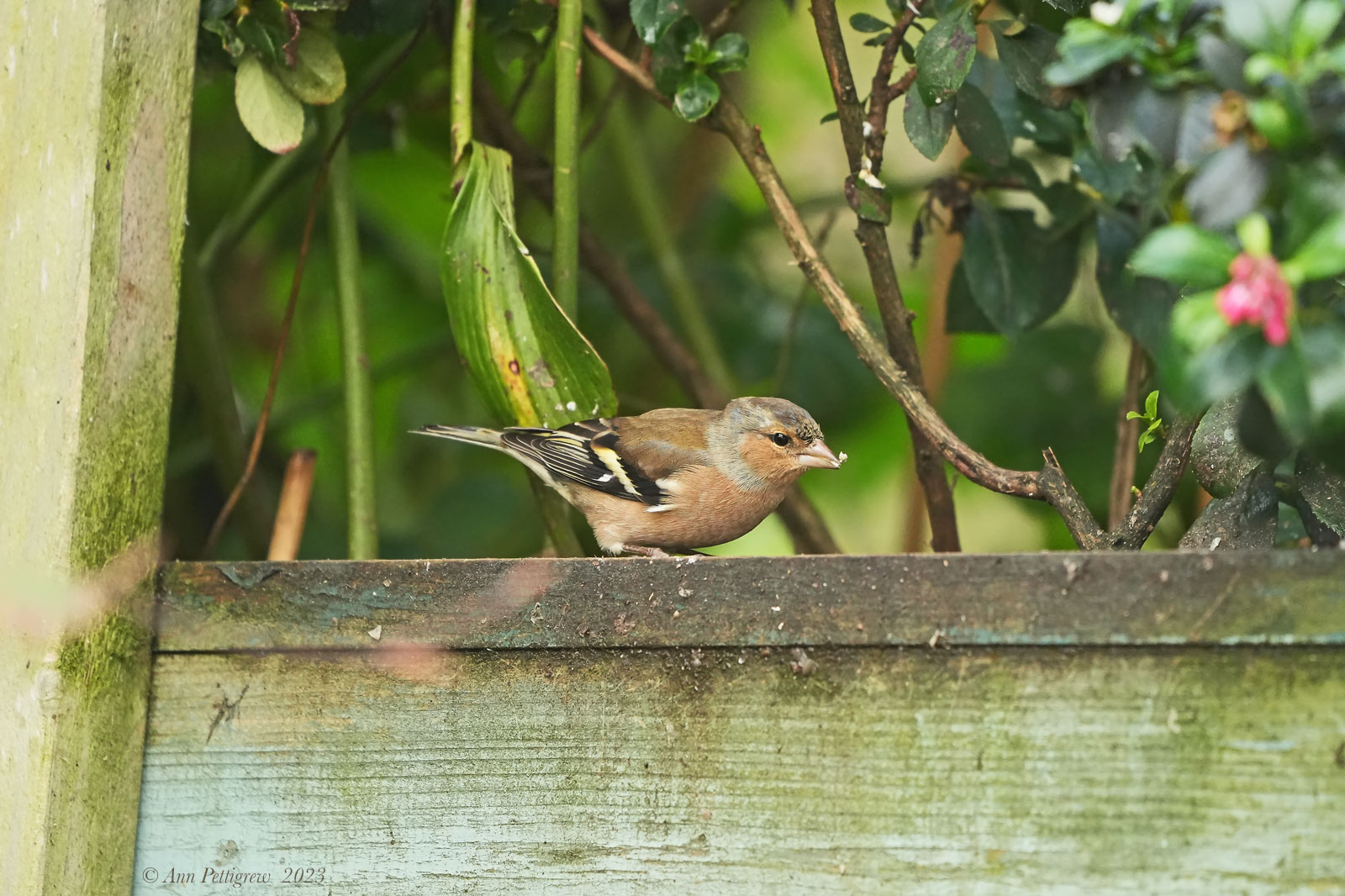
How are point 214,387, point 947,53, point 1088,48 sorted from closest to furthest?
point 1088,48 → point 947,53 → point 214,387

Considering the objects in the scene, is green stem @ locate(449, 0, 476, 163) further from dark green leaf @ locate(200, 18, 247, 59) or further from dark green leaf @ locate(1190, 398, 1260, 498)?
dark green leaf @ locate(1190, 398, 1260, 498)

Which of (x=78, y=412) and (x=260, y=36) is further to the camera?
(x=260, y=36)

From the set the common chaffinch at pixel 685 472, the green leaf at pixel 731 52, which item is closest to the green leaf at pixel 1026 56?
the green leaf at pixel 731 52

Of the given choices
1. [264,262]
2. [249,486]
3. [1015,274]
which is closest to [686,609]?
[1015,274]

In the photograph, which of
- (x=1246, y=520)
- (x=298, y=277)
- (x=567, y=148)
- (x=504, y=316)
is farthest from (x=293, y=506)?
(x=1246, y=520)

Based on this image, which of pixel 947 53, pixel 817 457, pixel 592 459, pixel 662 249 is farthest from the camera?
pixel 662 249

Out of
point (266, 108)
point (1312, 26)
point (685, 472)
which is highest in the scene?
point (266, 108)

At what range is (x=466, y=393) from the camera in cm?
384

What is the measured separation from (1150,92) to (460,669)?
3.47ft

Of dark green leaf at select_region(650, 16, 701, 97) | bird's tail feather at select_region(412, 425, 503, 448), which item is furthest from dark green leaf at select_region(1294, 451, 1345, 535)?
bird's tail feather at select_region(412, 425, 503, 448)

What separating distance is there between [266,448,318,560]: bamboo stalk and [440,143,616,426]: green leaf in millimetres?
418

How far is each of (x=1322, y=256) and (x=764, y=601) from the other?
0.71 m

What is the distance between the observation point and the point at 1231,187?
110 cm

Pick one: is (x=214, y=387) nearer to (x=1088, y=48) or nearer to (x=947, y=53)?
(x=947, y=53)
